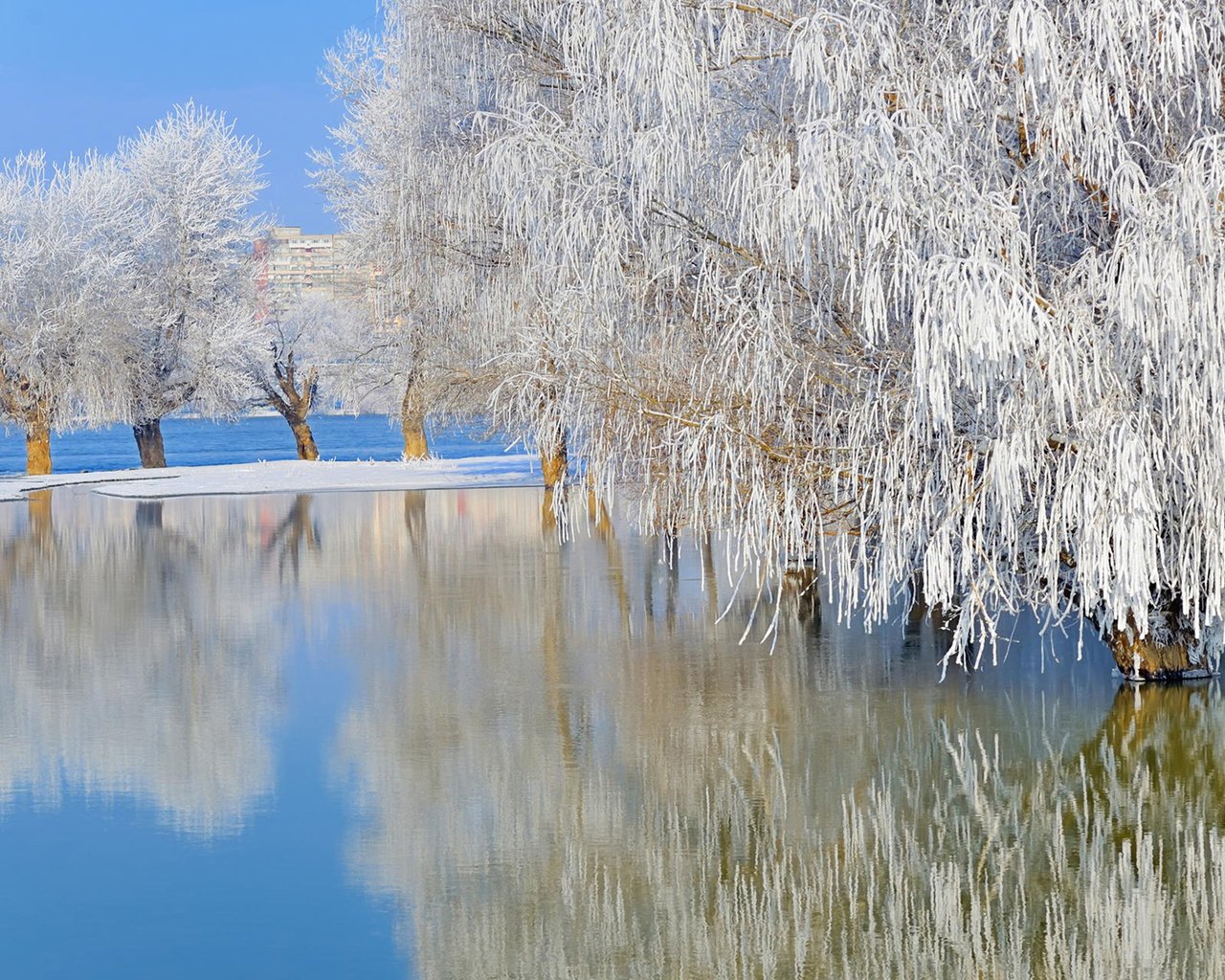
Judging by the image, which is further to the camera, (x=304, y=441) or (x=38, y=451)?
(x=304, y=441)

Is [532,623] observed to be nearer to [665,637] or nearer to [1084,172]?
[665,637]

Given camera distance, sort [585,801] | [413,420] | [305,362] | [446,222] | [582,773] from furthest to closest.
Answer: [305,362]
[413,420]
[446,222]
[582,773]
[585,801]

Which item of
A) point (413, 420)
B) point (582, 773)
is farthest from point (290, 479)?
point (582, 773)

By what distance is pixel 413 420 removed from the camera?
38375 millimetres

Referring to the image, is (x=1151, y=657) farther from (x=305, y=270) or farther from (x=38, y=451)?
(x=305, y=270)

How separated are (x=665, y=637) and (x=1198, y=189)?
20.4ft

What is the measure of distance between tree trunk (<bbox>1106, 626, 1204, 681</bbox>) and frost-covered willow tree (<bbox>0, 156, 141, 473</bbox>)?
36162 millimetres

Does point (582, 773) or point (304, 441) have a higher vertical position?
point (304, 441)

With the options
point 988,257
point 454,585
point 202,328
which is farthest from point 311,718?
point 202,328

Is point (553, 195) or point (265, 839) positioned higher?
point (553, 195)

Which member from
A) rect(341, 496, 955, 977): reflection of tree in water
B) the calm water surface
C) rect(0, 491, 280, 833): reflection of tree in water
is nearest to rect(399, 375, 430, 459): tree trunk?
rect(0, 491, 280, 833): reflection of tree in water

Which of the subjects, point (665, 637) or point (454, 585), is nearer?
point (665, 637)

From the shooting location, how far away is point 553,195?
37.1 feet

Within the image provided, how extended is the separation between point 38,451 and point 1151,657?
38.6 m
